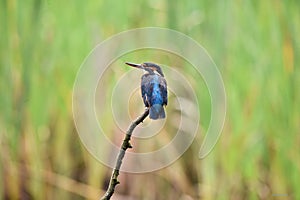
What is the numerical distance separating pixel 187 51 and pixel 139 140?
16cm

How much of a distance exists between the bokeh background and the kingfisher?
0.62 m

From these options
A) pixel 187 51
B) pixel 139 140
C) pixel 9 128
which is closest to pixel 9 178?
pixel 9 128

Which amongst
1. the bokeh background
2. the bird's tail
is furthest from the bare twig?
the bokeh background

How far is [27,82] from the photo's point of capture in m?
0.96

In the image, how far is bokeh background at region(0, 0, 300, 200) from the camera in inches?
37.1

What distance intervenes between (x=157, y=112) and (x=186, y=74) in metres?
0.66

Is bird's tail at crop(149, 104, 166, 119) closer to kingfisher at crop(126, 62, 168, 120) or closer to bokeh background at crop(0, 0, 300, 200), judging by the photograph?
kingfisher at crop(126, 62, 168, 120)

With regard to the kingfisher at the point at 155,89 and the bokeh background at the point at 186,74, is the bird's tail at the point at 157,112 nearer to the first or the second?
the kingfisher at the point at 155,89

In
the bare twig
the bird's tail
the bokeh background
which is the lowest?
the bare twig

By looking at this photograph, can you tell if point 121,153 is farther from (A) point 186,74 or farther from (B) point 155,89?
(A) point 186,74

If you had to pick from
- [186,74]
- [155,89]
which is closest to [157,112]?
[155,89]

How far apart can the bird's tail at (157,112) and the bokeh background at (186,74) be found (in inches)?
24.7

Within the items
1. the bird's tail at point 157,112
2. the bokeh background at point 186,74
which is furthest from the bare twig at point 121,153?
the bokeh background at point 186,74

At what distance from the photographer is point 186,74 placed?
0.96 m
